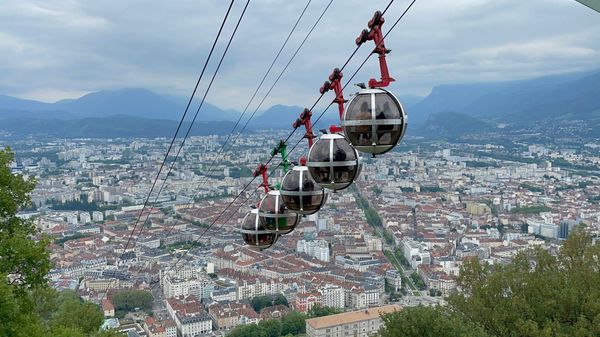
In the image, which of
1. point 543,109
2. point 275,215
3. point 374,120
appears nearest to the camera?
point 374,120

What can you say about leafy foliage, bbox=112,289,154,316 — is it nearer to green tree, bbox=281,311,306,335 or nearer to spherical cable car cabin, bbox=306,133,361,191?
green tree, bbox=281,311,306,335

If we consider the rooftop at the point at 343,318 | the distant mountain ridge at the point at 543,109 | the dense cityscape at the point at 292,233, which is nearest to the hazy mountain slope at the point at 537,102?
the distant mountain ridge at the point at 543,109

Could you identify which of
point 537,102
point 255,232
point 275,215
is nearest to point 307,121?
point 275,215

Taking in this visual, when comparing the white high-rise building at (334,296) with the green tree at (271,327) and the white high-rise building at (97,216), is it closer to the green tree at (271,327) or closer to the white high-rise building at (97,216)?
the green tree at (271,327)

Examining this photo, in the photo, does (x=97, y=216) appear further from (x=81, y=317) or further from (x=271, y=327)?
(x=81, y=317)

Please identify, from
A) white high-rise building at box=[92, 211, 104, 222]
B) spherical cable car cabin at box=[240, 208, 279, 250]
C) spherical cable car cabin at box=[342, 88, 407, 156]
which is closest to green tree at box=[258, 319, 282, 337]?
spherical cable car cabin at box=[240, 208, 279, 250]

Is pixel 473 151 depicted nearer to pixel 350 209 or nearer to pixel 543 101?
pixel 350 209
